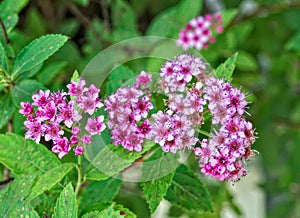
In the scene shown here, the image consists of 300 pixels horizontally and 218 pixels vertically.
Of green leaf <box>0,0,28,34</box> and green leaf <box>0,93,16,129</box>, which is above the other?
green leaf <box>0,0,28,34</box>

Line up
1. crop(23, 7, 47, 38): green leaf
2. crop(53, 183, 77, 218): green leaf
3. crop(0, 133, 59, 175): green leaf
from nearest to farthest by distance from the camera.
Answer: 1. crop(53, 183, 77, 218): green leaf
2. crop(0, 133, 59, 175): green leaf
3. crop(23, 7, 47, 38): green leaf

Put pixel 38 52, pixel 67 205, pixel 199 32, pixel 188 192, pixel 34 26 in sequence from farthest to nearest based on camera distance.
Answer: pixel 34 26
pixel 199 32
pixel 188 192
pixel 38 52
pixel 67 205

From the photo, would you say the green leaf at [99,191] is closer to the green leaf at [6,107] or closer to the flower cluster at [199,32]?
the green leaf at [6,107]

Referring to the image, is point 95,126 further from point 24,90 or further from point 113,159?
point 24,90

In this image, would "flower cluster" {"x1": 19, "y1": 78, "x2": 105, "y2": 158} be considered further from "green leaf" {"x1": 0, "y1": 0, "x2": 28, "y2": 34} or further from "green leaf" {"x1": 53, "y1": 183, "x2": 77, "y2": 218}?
"green leaf" {"x1": 0, "y1": 0, "x2": 28, "y2": 34}

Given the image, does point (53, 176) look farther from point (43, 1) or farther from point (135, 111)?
point (43, 1)

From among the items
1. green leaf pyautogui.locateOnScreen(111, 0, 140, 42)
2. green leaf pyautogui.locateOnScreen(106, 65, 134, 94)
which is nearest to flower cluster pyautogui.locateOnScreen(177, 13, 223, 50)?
green leaf pyautogui.locateOnScreen(111, 0, 140, 42)

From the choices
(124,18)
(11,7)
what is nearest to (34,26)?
(124,18)
